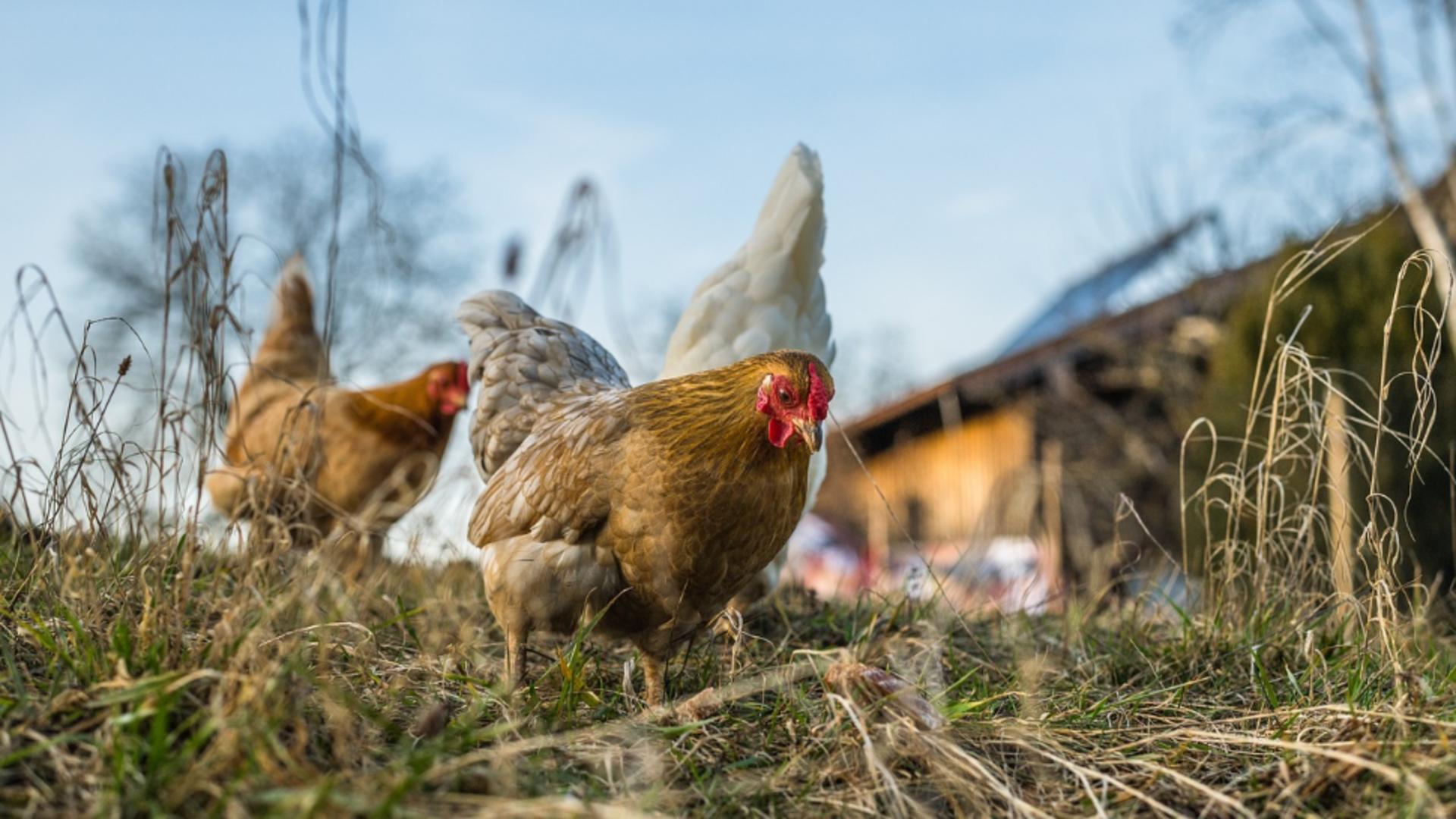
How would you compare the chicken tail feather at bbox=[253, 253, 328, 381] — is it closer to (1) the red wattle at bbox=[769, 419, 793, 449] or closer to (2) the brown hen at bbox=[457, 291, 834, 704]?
(2) the brown hen at bbox=[457, 291, 834, 704]

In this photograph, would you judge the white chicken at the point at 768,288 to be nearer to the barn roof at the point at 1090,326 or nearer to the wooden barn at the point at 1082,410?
→ the wooden barn at the point at 1082,410

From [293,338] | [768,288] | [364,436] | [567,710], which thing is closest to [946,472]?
[293,338]

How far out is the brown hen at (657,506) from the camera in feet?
7.99

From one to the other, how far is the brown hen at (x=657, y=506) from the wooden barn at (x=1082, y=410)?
7.53 meters

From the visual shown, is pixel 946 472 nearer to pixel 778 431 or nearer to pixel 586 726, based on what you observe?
pixel 778 431

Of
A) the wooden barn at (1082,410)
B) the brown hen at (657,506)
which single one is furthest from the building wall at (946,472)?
the brown hen at (657,506)

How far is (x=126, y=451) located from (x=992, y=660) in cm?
238

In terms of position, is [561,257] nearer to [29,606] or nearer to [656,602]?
[656,602]

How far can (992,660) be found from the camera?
3027 mm

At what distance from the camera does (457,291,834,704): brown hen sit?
7.99 ft

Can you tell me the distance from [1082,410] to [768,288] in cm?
990

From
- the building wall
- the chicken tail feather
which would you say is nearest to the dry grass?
the chicken tail feather

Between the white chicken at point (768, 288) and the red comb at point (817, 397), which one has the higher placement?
the white chicken at point (768, 288)

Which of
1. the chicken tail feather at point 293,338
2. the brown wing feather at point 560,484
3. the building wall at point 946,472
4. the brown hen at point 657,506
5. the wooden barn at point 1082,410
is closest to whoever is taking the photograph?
the brown hen at point 657,506
